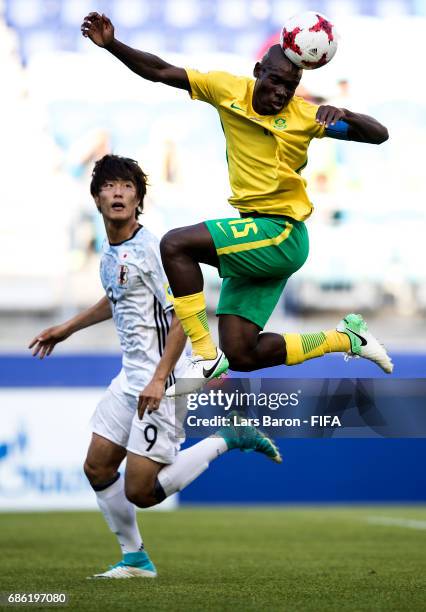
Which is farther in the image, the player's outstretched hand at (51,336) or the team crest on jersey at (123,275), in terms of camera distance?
the player's outstretched hand at (51,336)

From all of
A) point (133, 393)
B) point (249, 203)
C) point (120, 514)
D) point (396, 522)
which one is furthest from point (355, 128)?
point (396, 522)

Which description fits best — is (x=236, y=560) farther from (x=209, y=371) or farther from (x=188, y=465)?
(x=209, y=371)

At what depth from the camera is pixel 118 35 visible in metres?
20.0

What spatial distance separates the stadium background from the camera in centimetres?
1894

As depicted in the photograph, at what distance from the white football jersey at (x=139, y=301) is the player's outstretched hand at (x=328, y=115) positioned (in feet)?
4.47

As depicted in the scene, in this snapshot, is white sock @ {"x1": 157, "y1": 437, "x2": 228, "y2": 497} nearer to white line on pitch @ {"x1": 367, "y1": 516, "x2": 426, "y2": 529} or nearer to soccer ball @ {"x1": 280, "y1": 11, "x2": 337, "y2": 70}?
soccer ball @ {"x1": 280, "y1": 11, "x2": 337, "y2": 70}

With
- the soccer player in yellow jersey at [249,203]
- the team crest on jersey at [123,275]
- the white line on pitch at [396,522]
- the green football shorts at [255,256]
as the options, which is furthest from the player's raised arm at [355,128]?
the white line on pitch at [396,522]

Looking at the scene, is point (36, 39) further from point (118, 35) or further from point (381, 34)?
point (381, 34)

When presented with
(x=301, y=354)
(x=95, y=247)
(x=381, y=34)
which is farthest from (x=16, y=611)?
(x=381, y=34)

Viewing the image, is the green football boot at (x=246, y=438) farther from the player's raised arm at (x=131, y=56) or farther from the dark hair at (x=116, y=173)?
the player's raised arm at (x=131, y=56)

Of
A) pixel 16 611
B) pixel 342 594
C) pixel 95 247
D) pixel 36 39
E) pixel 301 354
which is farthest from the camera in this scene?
pixel 36 39

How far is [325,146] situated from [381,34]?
2.36 meters

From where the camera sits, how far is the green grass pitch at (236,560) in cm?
591

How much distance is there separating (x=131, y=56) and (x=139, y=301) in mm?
1395
